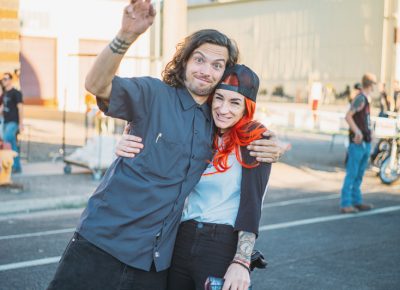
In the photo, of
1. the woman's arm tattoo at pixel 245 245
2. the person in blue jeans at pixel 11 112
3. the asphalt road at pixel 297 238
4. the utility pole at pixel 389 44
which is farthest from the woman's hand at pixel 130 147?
the utility pole at pixel 389 44

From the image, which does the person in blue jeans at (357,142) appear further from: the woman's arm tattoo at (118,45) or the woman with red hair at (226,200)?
the woman's arm tattoo at (118,45)

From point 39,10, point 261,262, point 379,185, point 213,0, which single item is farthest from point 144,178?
Result: point 213,0

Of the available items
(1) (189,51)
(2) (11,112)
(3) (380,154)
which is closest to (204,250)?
(1) (189,51)

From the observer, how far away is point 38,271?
6160mm

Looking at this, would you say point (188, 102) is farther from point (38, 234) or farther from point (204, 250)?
point (38, 234)

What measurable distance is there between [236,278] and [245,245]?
155 millimetres

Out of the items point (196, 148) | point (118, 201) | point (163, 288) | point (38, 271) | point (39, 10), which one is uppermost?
point (39, 10)

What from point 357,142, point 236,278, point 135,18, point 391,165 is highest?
point 135,18

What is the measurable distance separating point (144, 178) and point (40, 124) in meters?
22.5

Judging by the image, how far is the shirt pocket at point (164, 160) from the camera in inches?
112

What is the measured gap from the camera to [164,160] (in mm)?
2842

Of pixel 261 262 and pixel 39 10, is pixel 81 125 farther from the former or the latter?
pixel 261 262

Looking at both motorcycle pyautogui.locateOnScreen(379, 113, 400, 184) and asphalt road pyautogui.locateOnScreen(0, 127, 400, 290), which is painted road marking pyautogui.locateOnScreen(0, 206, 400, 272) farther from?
motorcycle pyautogui.locateOnScreen(379, 113, 400, 184)

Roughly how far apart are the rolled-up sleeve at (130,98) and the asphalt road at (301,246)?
3.39 meters
